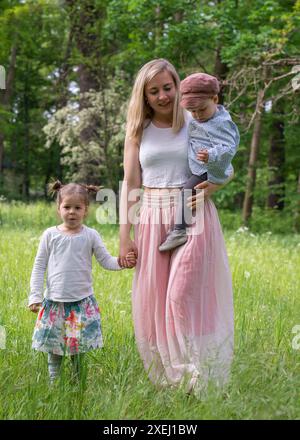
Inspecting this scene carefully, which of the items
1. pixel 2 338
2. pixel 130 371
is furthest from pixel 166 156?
pixel 2 338

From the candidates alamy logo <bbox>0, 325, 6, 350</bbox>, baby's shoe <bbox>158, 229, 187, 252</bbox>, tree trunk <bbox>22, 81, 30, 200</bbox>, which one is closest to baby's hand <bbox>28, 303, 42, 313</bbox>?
alamy logo <bbox>0, 325, 6, 350</bbox>

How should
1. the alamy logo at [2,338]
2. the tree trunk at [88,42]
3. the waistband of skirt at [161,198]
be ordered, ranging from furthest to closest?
1. the tree trunk at [88,42]
2. the alamy logo at [2,338]
3. the waistband of skirt at [161,198]

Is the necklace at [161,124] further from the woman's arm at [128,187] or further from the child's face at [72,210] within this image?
the child's face at [72,210]

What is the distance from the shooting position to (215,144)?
10.9 ft

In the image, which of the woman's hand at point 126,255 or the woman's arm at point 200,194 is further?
the woman's hand at point 126,255

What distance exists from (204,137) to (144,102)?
433 millimetres

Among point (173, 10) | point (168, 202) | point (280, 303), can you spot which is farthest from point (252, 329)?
point (173, 10)

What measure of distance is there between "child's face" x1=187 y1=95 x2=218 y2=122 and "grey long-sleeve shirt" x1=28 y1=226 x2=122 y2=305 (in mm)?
898

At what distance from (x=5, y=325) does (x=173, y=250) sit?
1.69 metres

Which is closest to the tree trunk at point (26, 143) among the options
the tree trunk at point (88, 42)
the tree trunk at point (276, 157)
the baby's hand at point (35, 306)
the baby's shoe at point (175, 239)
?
the tree trunk at point (88, 42)

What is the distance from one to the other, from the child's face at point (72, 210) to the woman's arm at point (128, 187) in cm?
26

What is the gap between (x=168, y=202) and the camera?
11.5ft

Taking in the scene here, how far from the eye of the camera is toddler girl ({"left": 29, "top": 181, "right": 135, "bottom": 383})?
134 inches

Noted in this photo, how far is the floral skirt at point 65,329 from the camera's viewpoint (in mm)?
3393
